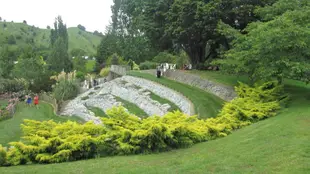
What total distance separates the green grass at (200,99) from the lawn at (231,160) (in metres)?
9.88

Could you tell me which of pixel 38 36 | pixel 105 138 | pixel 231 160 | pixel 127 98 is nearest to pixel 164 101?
pixel 127 98

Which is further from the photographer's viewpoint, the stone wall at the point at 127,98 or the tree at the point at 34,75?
the tree at the point at 34,75

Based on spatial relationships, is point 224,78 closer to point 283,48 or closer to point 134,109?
point 134,109

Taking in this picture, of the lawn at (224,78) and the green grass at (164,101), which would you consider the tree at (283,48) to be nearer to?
the lawn at (224,78)

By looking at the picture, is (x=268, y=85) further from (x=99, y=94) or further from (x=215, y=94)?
(x=99, y=94)

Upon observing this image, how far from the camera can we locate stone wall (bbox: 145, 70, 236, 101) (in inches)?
991

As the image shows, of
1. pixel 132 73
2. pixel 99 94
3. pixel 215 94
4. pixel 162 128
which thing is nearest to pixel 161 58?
pixel 132 73

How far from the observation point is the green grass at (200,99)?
2295 centimetres

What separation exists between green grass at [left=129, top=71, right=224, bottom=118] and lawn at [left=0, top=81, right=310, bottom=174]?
32.4 ft

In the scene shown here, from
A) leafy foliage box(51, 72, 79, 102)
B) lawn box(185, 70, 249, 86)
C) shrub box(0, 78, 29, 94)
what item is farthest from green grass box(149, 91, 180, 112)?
shrub box(0, 78, 29, 94)

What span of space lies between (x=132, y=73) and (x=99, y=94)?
5541mm

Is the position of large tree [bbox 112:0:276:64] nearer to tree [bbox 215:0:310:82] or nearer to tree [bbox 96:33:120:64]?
→ tree [bbox 215:0:310:82]

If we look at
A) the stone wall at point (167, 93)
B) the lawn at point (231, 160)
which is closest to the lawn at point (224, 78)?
the stone wall at point (167, 93)

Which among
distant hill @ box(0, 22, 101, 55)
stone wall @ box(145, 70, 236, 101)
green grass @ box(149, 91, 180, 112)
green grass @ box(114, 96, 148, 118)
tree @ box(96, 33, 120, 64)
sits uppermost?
distant hill @ box(0, 22, 101, 55)
